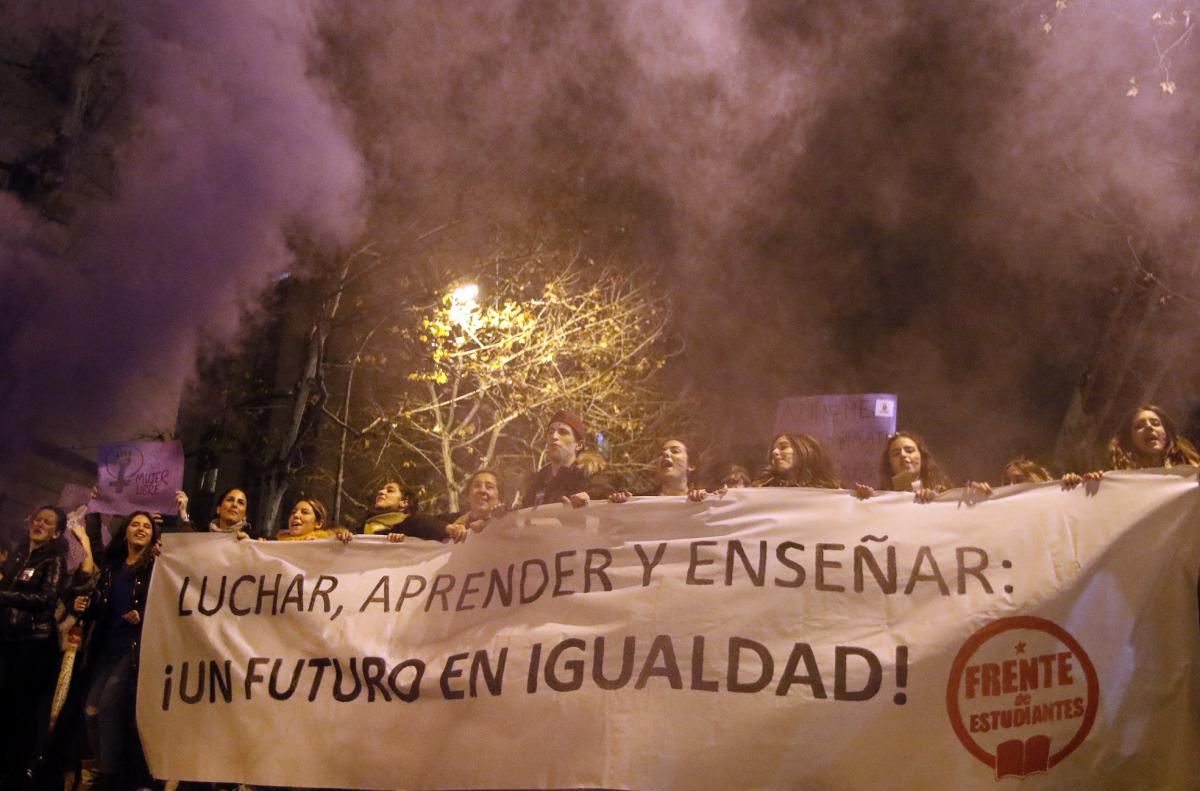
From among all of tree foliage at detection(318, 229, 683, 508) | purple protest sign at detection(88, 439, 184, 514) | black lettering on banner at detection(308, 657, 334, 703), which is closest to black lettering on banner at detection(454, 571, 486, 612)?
black lettering on banner at detection(308, 657, 334, 703)

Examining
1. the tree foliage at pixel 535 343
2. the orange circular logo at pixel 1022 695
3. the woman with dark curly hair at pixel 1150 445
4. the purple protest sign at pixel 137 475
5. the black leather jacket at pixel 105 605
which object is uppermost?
the tree foliage at pixel 535 343

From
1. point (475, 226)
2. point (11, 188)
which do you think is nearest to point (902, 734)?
point (11, 188)

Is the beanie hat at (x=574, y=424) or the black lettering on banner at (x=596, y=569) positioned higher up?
the beanie hat at (x=574, y=424)

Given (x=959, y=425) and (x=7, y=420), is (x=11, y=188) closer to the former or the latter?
(x=7, y=420)

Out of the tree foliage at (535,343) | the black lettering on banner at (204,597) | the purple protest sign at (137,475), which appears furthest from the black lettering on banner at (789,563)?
the tree foliage at (535,343)

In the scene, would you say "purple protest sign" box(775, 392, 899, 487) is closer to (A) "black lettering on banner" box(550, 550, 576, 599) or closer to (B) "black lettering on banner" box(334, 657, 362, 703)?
(A) "black lettering on banner" box(550, 550, 576, 599)

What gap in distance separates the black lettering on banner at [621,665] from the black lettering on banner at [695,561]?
0.32 metres

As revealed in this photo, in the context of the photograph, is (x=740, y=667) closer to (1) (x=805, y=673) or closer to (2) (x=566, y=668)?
(1) (x=805, y=673)

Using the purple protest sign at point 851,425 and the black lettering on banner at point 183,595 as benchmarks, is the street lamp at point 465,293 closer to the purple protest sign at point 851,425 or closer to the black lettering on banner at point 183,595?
the purple protest sign at point 851,425

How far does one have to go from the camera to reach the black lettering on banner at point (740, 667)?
3650 millimetres

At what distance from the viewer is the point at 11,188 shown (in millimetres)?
7941

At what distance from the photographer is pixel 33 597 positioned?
Answer: 5445 mm

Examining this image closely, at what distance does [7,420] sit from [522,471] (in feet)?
35.0

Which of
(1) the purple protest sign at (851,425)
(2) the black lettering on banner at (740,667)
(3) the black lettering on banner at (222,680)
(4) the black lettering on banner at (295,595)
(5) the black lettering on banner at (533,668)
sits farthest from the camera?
(1) the purple protest sign at (851,425)
